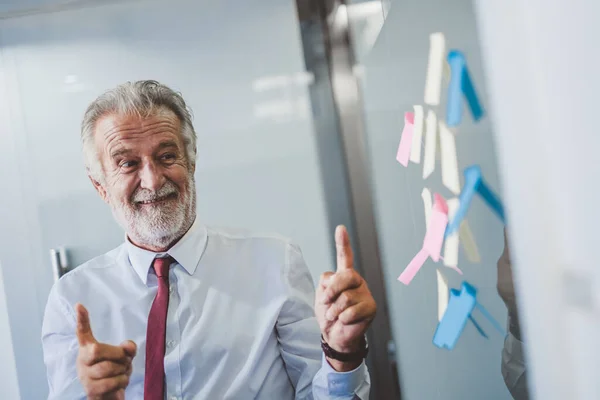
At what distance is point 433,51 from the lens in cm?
83

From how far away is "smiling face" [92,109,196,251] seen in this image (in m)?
0.97

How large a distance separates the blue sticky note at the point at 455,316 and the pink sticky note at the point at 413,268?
0.11 metres

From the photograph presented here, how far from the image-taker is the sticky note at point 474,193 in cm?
71

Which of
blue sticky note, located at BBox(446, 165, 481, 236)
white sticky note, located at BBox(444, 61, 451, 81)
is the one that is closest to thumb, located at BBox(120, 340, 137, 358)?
blue sticky note, located at BBox(446, 165, 481, 236)

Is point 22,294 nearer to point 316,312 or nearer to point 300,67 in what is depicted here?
point 316,312

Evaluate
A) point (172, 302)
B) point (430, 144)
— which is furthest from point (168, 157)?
point (430, 144)

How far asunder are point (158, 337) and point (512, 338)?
2.04ft

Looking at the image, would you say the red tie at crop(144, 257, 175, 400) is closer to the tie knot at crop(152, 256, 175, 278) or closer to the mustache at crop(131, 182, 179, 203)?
the tie knot at crop(152, 256, 175, 278)

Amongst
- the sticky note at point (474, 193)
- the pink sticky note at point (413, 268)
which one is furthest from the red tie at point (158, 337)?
the sticky note at point (474, 193)

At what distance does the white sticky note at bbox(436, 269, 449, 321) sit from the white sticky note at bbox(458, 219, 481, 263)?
108 mm

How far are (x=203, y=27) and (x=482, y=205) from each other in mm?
679

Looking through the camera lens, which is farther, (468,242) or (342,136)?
(342,136)

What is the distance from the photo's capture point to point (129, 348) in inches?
37.2

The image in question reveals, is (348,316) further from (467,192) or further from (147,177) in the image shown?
(147,177)
